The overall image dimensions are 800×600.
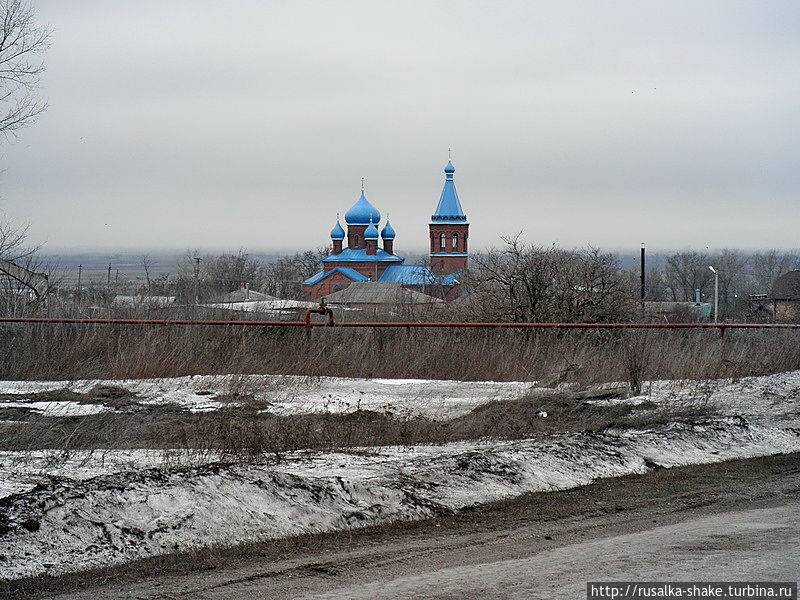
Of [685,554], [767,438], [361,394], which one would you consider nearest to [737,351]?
[767,438]

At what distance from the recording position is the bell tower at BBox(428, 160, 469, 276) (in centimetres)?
9306

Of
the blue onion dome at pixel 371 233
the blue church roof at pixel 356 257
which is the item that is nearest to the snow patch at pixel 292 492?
the blue church roof at pixel 356 257

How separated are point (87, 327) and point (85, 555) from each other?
9820 mm

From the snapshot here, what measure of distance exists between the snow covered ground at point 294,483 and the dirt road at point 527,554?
30 cm

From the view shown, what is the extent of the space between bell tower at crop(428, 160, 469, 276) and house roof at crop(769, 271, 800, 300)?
31719 mm

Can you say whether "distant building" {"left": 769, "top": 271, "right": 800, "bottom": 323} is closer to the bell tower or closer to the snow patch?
the bell tower

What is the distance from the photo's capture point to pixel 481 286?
2069 cm

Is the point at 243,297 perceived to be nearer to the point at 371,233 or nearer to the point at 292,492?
the point at 292,492

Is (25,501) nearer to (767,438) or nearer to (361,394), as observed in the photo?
(361,394)

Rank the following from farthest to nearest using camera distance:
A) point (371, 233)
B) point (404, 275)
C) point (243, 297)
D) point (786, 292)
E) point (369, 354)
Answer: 1. point (371, 233)
2. point (404, 275)
3. point (786, 292)
4. point (243, 297)
5. point (369, 354)

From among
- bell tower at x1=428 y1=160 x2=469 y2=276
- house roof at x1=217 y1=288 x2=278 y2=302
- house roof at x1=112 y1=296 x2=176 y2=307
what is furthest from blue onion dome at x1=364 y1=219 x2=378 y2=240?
house roof at x1=112 y1=296 x2=176 y2=307

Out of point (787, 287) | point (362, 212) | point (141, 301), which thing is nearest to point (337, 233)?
point (362, 212)

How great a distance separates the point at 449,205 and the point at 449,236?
351cm

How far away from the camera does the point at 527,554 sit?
5.48m
